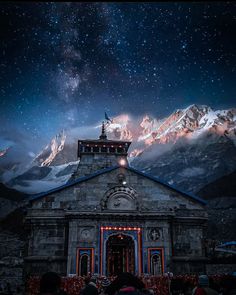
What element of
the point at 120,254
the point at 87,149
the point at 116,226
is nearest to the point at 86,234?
the point at 116,226

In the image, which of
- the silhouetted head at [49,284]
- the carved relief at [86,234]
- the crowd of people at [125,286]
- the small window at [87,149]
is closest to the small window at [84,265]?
the carved relief at [86,234]

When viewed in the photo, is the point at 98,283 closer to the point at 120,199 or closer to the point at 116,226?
the point at 116,226

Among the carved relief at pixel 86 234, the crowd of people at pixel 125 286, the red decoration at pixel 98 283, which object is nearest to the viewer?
the crowd of people at pixel 125 286

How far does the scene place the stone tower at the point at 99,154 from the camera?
41.1 meters

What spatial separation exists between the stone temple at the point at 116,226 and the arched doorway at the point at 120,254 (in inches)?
3.1

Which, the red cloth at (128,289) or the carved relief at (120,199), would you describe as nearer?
the red cloth at (128,289)

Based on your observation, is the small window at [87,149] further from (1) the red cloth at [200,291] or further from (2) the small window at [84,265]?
(1) the red cloth at [200,291]

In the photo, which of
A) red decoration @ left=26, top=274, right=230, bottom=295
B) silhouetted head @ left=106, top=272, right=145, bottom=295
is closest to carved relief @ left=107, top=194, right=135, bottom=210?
red decoration @ left=26, top=274, right=230, bottom=295

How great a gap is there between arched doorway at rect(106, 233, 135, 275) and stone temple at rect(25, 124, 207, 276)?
0.08 m

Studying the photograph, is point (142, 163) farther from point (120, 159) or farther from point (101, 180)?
point (101, 180)

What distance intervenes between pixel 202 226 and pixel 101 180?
8689 millimetres

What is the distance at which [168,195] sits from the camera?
25812 mm

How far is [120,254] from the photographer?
27844 millimetres

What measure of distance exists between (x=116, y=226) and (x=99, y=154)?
64.0ft
